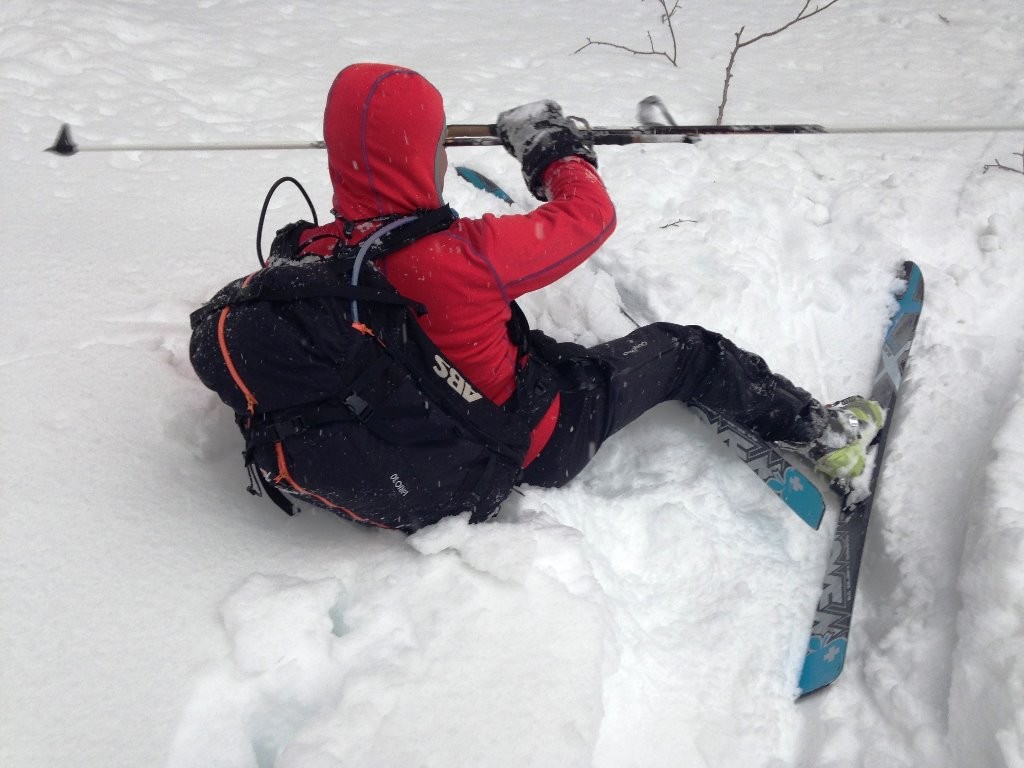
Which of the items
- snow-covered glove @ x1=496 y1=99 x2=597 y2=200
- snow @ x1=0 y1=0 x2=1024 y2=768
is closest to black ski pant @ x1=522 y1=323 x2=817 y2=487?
snow @ x1=0 y1=0 x2=1024 y2=768

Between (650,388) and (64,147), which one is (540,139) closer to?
(650,388)

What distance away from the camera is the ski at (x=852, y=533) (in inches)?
81.7

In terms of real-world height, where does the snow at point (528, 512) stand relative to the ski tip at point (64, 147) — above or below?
below

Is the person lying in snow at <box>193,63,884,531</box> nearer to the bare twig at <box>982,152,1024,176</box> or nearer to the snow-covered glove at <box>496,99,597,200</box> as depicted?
the snow-covered glove at <box>496,99,597,200</box>

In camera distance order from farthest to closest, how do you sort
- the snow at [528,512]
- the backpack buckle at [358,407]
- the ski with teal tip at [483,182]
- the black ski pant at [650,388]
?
the ski with teal tip at [483,182] → the black ski pant at [650,388] → the backpack buckle at [358,407] → the snow at [528,512]

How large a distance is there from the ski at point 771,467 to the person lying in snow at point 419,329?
63 cm

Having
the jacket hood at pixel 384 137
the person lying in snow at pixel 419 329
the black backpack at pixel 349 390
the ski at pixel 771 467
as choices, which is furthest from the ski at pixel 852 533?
the jacket hood at pixel 384 137

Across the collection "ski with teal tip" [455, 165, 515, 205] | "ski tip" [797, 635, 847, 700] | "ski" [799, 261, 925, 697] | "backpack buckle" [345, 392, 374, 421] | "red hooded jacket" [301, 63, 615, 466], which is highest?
"red hooded jacket" [301, 63, 615, 466]

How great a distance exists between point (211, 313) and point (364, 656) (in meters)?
0.87

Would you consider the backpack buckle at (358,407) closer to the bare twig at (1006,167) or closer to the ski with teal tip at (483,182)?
the ski with teal tip at (483,182)

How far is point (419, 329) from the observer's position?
1708 mm

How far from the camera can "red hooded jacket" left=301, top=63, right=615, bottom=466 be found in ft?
5.43

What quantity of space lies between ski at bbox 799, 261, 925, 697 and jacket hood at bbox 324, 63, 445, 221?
5.56 feet

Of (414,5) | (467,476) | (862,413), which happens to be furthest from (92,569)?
(414,5)
